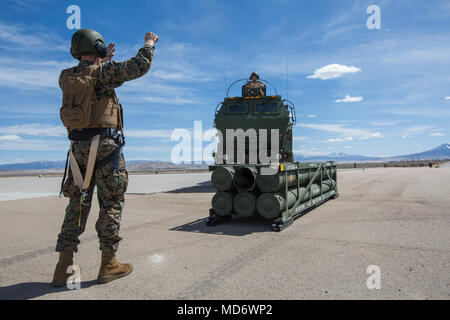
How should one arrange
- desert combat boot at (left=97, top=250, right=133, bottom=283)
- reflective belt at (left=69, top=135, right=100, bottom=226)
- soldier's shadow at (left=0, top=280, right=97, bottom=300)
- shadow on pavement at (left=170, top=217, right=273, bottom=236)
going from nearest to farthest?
soldier's shadow at (left=0, top=280, right=97, bottom=300), reflective belt at (left=69, top=135, right=100, bottom=226), desert combat boot at (left=97, top=250, right=133, bottom=283), shadow on pavement at (left=170, top=217, right=273, bottom=236)

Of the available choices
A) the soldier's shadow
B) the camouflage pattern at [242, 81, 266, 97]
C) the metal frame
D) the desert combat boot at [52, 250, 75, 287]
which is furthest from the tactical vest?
the camouflage pattern at [242, 81, 266, 97]

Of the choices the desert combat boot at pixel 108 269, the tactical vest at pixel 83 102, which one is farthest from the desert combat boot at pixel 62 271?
the tactical vest at pixel 83 102

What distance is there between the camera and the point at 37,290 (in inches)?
122

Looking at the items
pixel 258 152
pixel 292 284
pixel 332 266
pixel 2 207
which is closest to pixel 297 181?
pixel 258 152

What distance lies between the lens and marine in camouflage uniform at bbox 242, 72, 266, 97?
33.4 ft

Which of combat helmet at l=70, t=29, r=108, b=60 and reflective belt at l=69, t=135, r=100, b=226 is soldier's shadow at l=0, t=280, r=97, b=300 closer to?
reflective belt at l=69, t=135, r=100, b=226

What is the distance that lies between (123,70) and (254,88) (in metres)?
7.43

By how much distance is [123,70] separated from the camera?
311 cm

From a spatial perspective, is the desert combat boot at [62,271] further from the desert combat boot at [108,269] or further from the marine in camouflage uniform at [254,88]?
the marine in camouflage uniform at [254,88]

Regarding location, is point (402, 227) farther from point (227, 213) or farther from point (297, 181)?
point (227, 213)

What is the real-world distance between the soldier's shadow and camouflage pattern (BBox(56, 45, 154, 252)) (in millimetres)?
371

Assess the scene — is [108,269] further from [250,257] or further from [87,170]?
[250,257]
